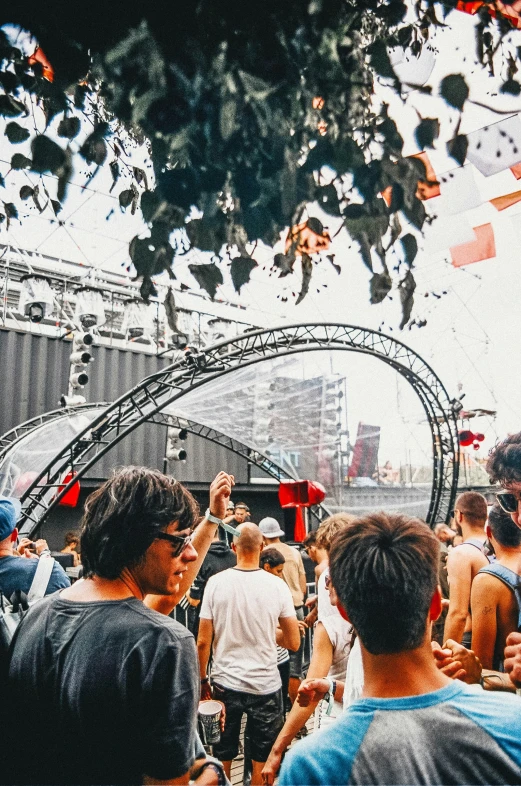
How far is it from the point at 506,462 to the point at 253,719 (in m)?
2.16

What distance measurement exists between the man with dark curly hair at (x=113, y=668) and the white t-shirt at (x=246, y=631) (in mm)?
1849

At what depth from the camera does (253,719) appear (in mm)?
3100

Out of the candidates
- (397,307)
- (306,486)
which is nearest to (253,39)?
(397,307)

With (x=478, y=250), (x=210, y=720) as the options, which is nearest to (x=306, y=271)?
(x=210, y=720)

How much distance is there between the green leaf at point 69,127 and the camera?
130 centimetres

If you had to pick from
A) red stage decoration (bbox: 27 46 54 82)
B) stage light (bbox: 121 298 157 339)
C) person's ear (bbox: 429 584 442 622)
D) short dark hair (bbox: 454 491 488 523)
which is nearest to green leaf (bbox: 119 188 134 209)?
red stage decoration (bbox: 27 46 54 82)

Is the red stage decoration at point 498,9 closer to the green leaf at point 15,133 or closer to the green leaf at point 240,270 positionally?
the green leaf at point 240,270

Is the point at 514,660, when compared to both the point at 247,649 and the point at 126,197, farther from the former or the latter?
the point at 247,649

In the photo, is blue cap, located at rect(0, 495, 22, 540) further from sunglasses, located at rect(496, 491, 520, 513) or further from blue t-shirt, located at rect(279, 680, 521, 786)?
sunglasses, located at rect(496, 491, 520, 513)

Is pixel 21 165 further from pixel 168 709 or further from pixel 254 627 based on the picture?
pixel 254 627

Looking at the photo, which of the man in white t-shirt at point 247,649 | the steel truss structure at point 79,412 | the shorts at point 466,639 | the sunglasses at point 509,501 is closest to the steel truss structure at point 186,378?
the steel truss structure at point 79,412

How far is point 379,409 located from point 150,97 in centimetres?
931

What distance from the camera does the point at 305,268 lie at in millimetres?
1350

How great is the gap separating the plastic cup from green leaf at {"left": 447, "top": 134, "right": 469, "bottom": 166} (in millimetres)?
2217
